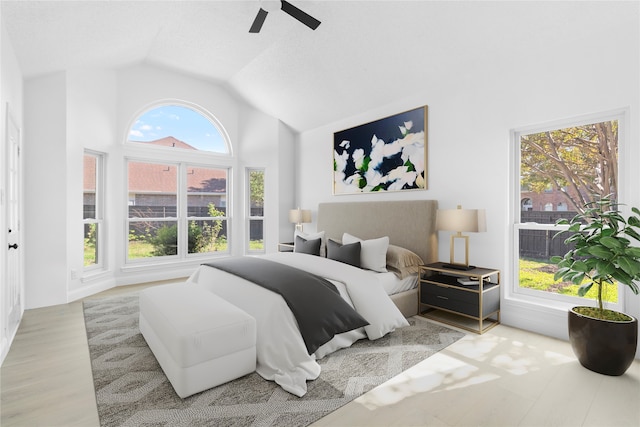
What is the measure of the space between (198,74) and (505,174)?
4.66 m

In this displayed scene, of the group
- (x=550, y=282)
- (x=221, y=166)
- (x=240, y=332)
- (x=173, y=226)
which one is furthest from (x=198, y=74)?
(x=550, y=282)

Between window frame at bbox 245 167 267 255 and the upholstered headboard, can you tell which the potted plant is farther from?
window frame at bbox 245 167 267 255

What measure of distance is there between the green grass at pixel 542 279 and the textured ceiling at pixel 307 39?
6.49 ft

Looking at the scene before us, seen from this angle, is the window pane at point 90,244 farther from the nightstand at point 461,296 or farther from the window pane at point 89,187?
the nightstand at point 461,296

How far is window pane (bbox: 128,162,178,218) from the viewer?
5148mm

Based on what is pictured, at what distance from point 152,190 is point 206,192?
0.88 meters

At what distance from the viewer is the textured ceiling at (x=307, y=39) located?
2.79 meters

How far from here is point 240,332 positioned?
2145 mm

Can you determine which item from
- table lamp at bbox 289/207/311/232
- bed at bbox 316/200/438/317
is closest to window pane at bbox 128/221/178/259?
table lamp at bbox 289/207/311/232

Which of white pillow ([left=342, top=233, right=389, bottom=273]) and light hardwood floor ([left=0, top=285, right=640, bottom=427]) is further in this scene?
white pillow ([left=342, top=233, right=389, bottom=273])

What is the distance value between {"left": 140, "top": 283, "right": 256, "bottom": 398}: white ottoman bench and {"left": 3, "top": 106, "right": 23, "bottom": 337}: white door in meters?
1.40

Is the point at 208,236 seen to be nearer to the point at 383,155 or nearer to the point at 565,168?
the point at 383,155

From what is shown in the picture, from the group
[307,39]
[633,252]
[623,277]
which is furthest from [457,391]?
[307,39]

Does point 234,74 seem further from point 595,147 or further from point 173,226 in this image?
point 595,147
